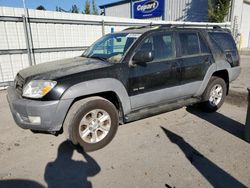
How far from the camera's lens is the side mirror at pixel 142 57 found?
3.33m

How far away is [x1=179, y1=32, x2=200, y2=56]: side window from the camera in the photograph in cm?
409

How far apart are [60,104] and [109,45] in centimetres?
182

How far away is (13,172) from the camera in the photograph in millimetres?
2744

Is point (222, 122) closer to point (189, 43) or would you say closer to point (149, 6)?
point (189, 43)

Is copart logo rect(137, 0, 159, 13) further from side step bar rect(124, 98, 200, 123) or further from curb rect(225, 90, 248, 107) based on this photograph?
side step bar rect(124, 98, 200, 123)

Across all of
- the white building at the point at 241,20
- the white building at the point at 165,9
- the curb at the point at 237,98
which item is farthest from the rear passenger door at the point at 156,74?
the white building at the point at 165,9

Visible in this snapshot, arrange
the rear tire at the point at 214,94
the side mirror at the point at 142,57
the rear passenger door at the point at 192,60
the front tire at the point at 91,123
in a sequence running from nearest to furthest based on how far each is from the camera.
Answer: the front tire at the point at 91,123
the side mirror at the point at 142,57
the rear passenger door at the point at 192,60
the rear tire at the point at 214,94

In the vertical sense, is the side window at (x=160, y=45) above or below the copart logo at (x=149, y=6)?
below

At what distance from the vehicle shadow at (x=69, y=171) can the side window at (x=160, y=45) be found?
6.71ft

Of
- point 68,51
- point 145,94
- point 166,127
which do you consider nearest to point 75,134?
point 145,94

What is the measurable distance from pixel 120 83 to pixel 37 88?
1.24 meters

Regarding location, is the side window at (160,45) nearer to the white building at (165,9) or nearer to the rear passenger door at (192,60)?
the rear passenger door at (192,60)

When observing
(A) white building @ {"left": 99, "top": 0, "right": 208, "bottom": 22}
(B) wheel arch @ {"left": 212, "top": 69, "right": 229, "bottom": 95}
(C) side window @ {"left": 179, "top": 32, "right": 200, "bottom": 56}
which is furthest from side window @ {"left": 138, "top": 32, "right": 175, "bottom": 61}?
(A) white building @ {"left": 99, "top": 0, "right": 208, "bottom": 22}

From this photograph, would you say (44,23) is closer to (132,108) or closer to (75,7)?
(132,108)
